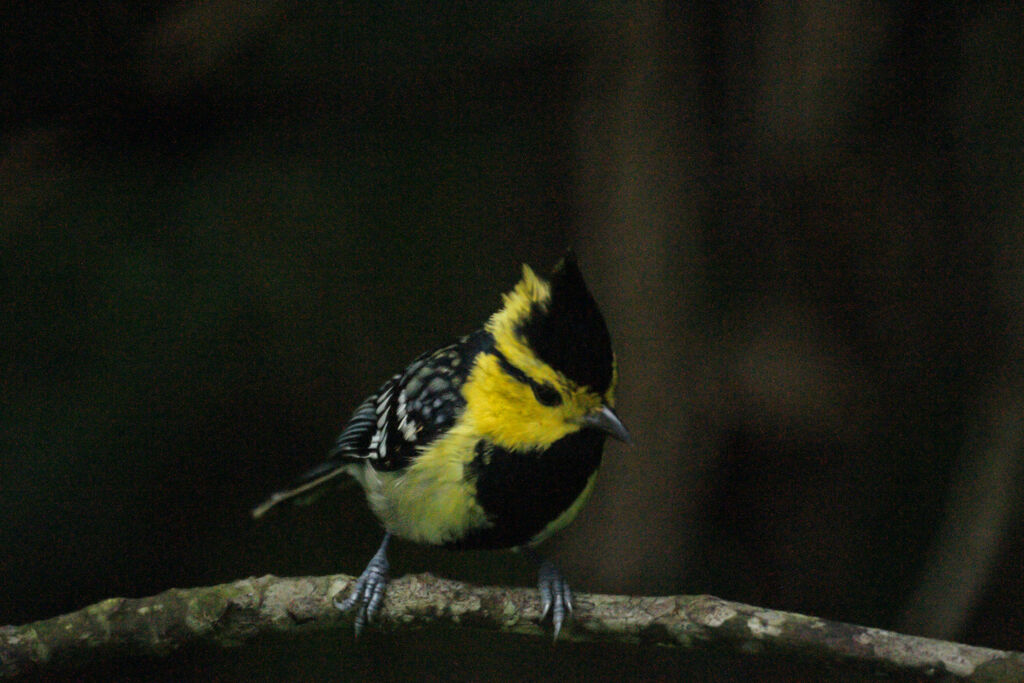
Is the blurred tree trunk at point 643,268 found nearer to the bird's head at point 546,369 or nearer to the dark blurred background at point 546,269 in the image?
the dark blurred background at point 546,269

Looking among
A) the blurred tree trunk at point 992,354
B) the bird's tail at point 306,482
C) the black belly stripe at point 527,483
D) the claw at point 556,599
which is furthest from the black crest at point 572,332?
the blurred tree trunk at point 992,354

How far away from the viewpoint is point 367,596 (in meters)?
1.25

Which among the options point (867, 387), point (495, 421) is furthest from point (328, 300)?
point (867, 387)

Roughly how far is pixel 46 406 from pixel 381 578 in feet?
1.74

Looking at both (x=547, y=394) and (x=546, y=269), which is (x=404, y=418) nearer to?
(x=547, y=394)

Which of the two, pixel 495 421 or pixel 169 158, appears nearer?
pixel 495 421

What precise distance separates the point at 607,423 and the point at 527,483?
0.13 m

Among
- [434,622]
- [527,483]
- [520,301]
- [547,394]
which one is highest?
[520,301]

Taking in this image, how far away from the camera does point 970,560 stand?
1.54 meters

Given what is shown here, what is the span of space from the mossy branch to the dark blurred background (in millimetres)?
215

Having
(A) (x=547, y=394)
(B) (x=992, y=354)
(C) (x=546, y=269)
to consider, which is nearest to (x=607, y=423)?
(A) (x=547, y=394)

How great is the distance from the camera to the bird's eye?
1166mm

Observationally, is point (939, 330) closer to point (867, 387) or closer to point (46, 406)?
point (867, 387)

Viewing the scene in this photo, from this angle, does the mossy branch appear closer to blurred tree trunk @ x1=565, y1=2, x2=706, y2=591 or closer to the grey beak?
the grey beak
